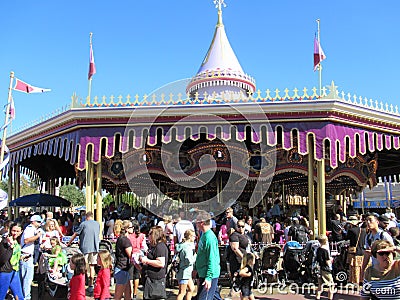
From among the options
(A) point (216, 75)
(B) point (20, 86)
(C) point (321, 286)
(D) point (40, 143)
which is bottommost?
(C) point (321, 286)

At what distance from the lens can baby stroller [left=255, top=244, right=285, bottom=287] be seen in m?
8.09

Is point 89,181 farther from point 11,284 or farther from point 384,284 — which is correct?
point 384,284

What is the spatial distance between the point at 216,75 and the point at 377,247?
13.4 meters

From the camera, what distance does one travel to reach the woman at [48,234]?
7.87m

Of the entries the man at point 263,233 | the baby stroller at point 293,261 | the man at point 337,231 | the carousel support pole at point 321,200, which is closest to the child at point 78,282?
the baby stroller at point 293,261

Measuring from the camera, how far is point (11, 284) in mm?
5965

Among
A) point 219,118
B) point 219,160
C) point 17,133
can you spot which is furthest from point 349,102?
point 17,133

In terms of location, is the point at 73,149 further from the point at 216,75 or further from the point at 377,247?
the point at 377,247

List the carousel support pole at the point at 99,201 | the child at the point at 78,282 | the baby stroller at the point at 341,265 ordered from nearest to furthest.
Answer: the child at the point at 78,282 → the baby stroller at the point at 341,265 → the carousel support pole at the point at 99,201

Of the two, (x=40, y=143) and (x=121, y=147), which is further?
(x=40, y=143)

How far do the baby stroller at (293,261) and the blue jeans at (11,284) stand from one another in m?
4.77

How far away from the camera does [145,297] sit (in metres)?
5.24

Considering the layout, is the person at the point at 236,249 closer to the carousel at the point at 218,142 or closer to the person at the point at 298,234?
the person at the point at 298,234

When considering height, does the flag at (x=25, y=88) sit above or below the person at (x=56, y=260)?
above
